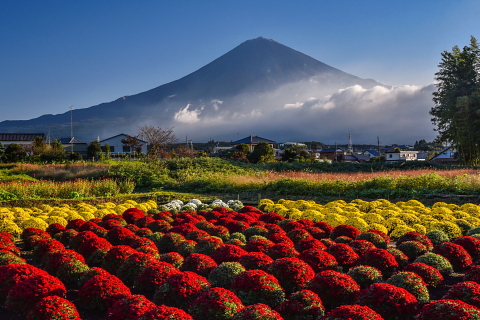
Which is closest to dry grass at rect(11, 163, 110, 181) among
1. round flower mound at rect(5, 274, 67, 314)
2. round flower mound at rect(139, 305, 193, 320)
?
round flower mound at rect(5, 274, 67, 314)

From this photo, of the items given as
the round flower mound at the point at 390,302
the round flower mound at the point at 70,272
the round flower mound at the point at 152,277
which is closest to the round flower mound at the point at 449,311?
the round flower mound at the point at 390,302

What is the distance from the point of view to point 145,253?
233 inches

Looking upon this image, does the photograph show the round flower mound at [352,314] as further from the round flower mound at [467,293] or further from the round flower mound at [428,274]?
the round flower mound at [428,274]

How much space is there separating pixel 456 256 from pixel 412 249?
60 centimetres

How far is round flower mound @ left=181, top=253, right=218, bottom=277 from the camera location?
528 centimetres

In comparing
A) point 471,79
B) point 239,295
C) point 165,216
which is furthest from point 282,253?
point 471,79

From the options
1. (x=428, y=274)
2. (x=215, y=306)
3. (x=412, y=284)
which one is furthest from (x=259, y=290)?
(x=428, y=274)

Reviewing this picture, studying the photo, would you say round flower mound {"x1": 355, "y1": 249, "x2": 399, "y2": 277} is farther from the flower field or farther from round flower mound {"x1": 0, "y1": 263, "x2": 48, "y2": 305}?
round flower mound {"x1": 0, "y1": 263, "x2": 48, "y2": 305}

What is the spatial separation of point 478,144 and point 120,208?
95.6 feet

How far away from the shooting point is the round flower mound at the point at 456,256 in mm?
5922

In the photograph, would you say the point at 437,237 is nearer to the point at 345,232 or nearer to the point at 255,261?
the point at 345,232

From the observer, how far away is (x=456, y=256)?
5.92 m

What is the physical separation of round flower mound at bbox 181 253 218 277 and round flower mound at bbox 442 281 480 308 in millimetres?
2780

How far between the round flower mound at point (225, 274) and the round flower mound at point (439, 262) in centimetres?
258
